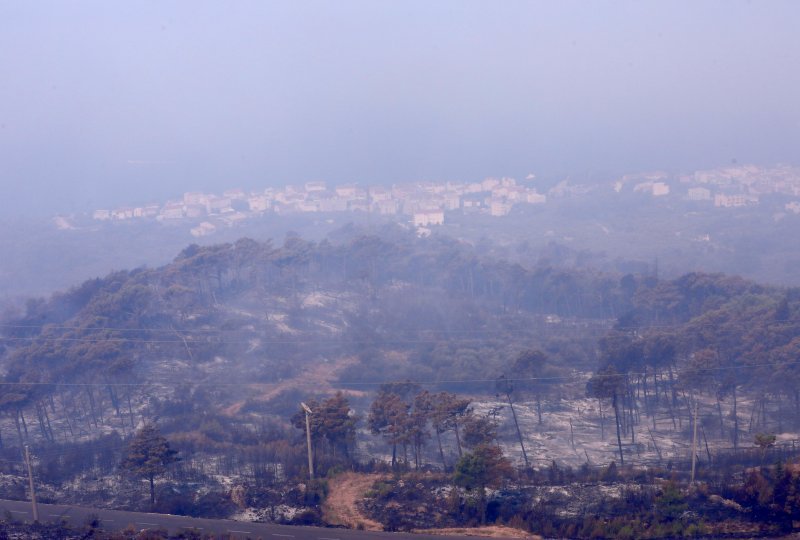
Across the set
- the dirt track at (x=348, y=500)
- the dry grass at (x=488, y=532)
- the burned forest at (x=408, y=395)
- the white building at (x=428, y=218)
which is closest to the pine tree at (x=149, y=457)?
the burned forest at (x=408, y=395)

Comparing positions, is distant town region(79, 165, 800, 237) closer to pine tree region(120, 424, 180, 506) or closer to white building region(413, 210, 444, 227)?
white building region(413, 210, 444, 227)

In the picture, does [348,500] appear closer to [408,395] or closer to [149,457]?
[149,457]

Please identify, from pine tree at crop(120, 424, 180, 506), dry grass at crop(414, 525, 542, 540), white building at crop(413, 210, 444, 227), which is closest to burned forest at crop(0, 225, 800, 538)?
pine tree at crop(120, 424, 180, 506)

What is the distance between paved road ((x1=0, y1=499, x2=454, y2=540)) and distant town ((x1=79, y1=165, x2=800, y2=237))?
44132mm

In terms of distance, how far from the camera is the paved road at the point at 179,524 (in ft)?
38.2

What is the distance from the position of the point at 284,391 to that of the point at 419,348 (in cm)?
600

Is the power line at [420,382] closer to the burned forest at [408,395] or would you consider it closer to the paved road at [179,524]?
the burned forest at [408,395]

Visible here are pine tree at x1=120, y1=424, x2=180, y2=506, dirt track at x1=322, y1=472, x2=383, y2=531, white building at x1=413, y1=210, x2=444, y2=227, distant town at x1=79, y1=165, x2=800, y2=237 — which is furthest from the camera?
distant town at x1=79, y1=165, x2=800, y2=237

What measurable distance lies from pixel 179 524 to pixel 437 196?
56.6m

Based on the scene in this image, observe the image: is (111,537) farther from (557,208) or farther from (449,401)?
(557,208)

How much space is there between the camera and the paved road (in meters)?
11.6

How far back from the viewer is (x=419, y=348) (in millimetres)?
26344

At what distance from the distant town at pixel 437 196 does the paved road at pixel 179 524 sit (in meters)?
44.1

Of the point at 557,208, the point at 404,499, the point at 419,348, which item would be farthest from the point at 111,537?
the point at 557,208
